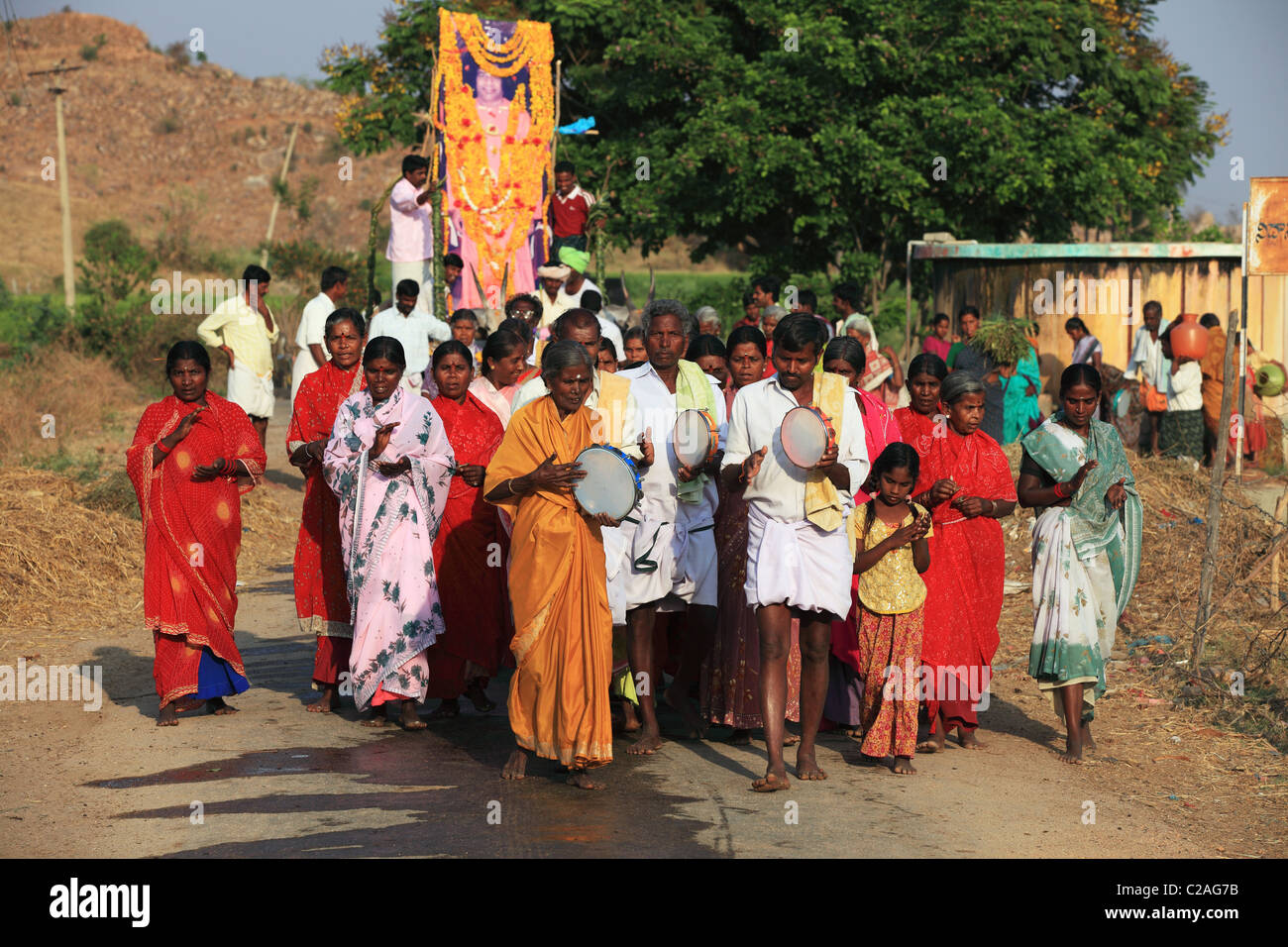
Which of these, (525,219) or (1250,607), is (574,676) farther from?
(525,219)

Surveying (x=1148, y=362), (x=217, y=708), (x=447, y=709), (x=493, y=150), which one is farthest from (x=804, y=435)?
(x=1148, y=362)

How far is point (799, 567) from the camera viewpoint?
6.33 metres

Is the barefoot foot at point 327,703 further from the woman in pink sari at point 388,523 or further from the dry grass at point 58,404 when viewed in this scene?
the dry grass at point 58,404

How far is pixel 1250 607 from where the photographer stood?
10.3 meters

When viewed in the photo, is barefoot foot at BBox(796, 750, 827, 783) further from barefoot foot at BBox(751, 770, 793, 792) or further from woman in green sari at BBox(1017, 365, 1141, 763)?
woman in green sari at BBox(1017, 365, 1141, 763)

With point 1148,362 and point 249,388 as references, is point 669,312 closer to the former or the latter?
point 249,388

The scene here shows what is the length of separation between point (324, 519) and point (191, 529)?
0.74 metres

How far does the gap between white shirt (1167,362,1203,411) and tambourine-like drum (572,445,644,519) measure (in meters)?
10.4

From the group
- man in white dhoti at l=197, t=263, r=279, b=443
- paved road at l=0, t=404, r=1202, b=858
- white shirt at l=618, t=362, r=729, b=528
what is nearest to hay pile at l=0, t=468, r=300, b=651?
man in white dhoti at l=197, t=263, r=279, b=443

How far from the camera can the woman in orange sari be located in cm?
623

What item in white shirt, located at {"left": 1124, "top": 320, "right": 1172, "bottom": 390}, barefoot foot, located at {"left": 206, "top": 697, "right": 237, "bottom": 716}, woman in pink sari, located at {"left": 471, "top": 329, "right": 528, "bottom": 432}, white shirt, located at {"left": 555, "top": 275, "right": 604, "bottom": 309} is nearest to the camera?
barefoot foot, located at {"left": 206, "top": 697, "right": 237, "bottom": 716}

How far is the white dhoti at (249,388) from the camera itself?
45.6ft

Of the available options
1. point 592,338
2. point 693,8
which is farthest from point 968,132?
point 592,338

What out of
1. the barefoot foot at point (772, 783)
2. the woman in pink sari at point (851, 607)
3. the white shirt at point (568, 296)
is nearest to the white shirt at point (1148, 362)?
the white shirt at point (568, 296)
